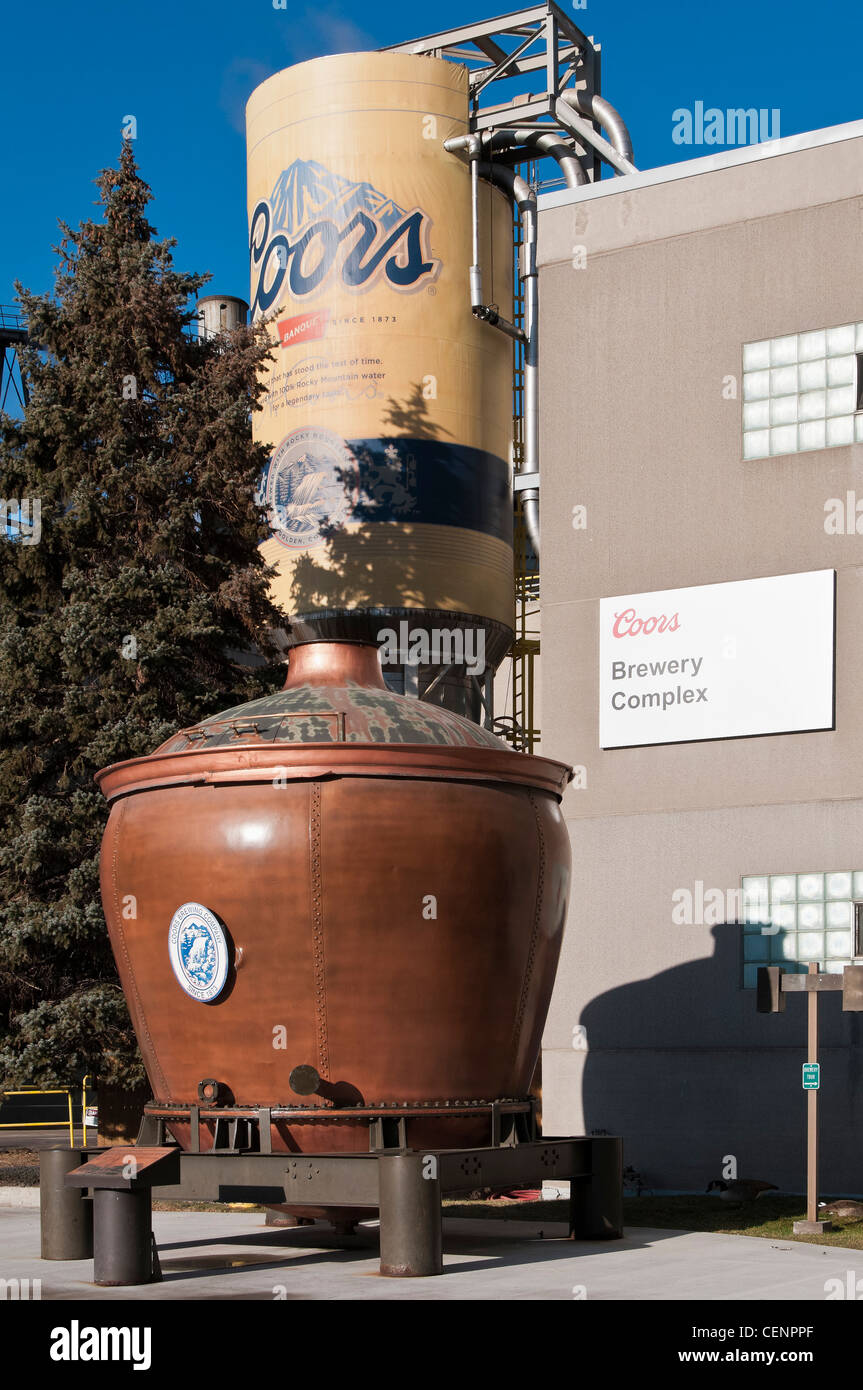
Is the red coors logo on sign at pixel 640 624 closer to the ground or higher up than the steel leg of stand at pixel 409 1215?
higher up

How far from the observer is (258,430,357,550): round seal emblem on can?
29.1 meters

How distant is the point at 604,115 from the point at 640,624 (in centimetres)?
1526

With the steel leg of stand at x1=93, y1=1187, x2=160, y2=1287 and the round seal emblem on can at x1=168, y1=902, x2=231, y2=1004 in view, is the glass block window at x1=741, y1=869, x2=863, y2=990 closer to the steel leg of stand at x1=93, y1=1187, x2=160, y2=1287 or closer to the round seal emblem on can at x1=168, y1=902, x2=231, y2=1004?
the round seal emblem on can at x1=168, y1=902, x2=231, y2=1004

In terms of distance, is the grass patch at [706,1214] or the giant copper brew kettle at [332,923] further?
the grass patch at [706,1214]

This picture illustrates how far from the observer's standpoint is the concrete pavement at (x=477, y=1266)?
10.7m

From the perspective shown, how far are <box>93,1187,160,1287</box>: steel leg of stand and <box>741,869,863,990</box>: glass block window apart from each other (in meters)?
9.15

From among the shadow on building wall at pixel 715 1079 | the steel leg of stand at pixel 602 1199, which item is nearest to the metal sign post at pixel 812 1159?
the steel leg of stand at pixel 602 1199

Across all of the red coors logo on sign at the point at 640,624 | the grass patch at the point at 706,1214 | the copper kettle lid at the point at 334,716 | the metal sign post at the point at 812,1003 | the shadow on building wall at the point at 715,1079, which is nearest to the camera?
the copper kettle lid at the point at 334,716

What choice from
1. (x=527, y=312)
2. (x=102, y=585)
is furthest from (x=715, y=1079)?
(x=527, y=312)

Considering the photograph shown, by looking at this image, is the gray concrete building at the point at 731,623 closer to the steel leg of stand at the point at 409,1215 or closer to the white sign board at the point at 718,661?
the white sign board at the point at 718,661

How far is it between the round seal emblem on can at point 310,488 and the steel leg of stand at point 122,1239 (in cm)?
1863

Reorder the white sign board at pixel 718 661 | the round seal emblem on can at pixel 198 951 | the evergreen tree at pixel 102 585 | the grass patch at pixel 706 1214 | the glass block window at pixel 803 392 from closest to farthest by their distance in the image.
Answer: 1. the round seal emblem on can at pixel 198 951
2. the grass patch at pixel 706 1214
3. the white sign board at pixel 718 661
4. the glass block window at pixel 803 392
5. the evergreen tree at pixel 102 585

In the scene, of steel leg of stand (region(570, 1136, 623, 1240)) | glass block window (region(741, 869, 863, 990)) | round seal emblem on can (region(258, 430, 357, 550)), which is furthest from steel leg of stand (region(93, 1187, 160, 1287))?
round seal emblem on can (region(258, 430, 357, 550))

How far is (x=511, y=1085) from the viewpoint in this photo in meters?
13.0
